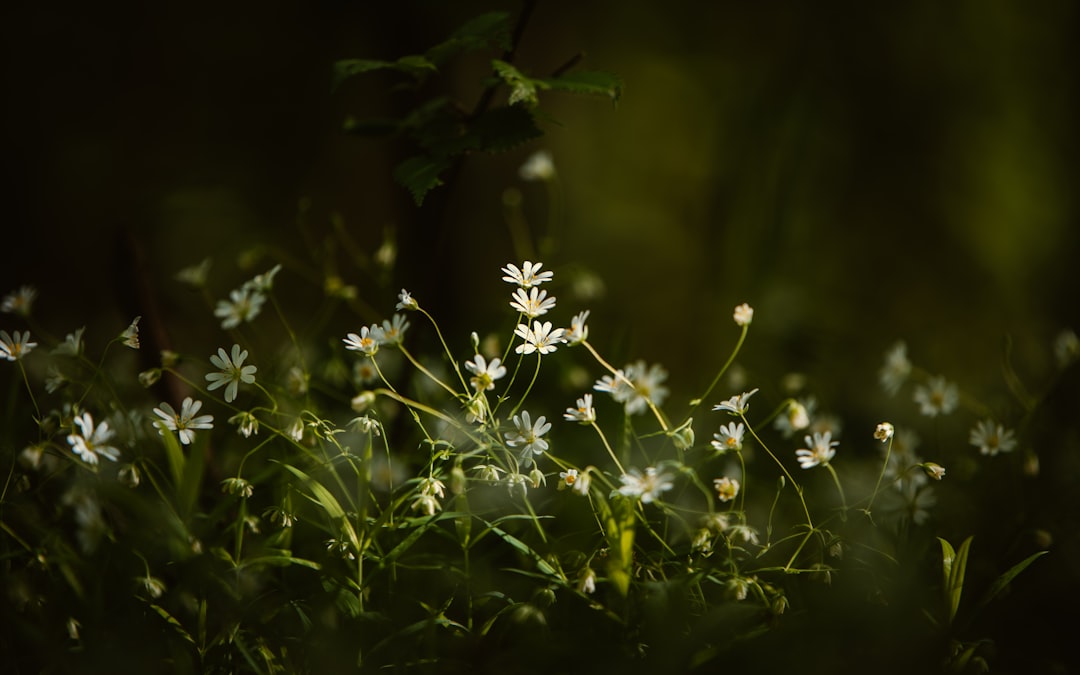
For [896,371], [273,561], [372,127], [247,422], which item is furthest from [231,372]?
[896,371]

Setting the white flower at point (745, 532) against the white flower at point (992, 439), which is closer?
the white flower at point (745, 532)

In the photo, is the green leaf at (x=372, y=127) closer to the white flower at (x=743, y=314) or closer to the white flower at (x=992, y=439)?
the white flower at (x=743, y=314)

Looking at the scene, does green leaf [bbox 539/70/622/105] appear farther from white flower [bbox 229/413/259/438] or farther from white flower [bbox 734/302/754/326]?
white flower [bbox 229/413/259/438]

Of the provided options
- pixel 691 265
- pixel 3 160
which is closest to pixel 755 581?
pixel 691 265

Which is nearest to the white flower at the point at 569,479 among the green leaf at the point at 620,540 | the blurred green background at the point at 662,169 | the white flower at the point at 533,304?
the green leaf at the point at 620,540

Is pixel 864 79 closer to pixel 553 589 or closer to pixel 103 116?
pixel 553 589
